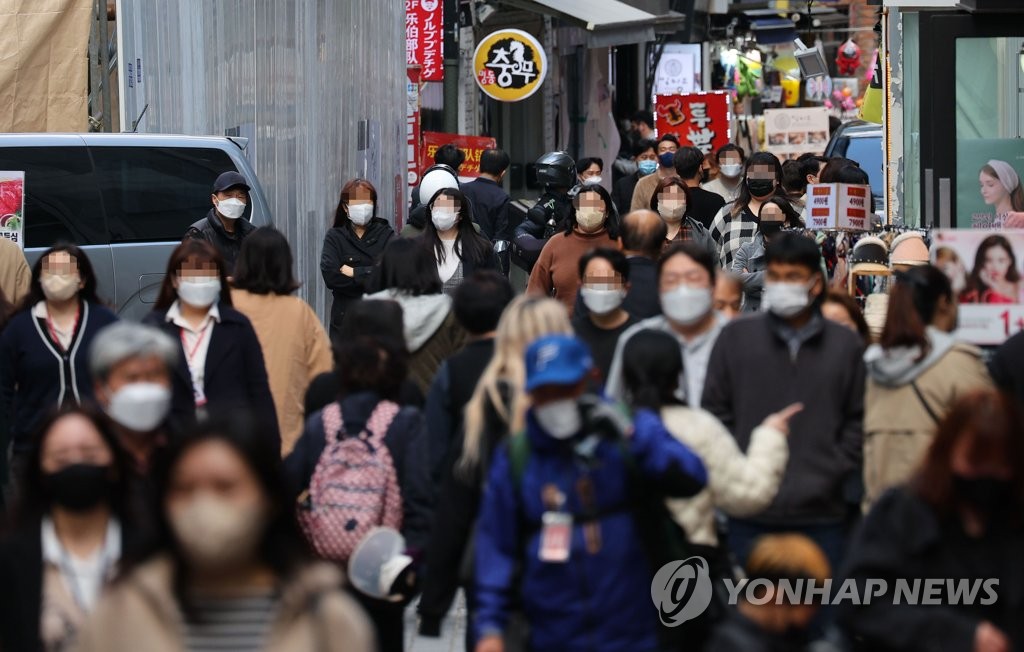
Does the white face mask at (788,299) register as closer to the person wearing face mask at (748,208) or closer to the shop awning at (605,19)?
the person wearing face mask at (748,208)

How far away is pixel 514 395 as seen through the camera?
18.2 ft

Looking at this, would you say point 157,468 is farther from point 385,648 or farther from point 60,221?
point 60,221

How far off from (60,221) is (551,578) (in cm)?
860

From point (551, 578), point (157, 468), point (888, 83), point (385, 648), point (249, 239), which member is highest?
point (888, 83)

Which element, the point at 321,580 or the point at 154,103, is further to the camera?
the point at 154,103

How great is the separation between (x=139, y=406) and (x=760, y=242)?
20.3ft

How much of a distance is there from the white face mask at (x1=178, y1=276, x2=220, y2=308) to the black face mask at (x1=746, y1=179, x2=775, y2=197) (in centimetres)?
485

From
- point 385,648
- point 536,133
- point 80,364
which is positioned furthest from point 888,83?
point 536,133

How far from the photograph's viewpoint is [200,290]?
7.95 m

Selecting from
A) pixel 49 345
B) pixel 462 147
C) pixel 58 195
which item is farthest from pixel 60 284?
pixel 462 147

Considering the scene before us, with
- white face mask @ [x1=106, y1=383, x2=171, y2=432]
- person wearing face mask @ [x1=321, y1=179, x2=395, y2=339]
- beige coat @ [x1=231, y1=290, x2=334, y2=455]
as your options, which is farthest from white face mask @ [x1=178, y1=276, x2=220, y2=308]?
person wearing face mask @ [x1=321, y1=179, x2=395, y2=339]

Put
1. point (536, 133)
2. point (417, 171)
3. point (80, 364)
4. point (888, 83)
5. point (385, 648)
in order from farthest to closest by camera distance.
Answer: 1. point (536, 133)
2. point (417, 171)
3. point (888, 83)
4. point (80, 364)
5. point (385, 648)

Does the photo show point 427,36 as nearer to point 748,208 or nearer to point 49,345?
point 748,208

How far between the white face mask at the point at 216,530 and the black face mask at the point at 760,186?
26.5 ft
